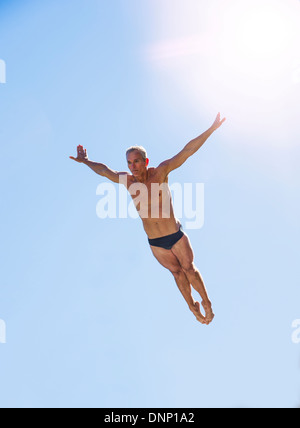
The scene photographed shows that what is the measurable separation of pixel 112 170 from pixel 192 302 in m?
3.86

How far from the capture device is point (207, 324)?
40.2 feet

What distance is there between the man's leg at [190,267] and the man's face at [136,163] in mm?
2008

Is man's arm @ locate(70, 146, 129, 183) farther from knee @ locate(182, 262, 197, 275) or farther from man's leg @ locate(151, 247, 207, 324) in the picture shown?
knee @ locate(182, 262, 197, 275)

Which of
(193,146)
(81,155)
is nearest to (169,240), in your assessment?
(193,146)

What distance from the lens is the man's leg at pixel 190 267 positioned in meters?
11.8

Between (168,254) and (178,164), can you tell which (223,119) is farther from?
(168,254)

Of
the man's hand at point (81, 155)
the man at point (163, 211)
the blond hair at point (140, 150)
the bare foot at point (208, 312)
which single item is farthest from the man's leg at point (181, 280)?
the man's hand at point (81, 155)

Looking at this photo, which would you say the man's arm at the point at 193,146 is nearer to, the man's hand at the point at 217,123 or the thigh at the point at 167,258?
the man's hand at the point at 217,123

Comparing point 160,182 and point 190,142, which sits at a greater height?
point 190,142

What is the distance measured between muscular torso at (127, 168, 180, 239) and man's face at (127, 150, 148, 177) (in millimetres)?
220

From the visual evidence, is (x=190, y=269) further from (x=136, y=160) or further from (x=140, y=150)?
(x=140, y=150)

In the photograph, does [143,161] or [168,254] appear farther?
[168,254]

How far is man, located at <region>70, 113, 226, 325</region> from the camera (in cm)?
1102
